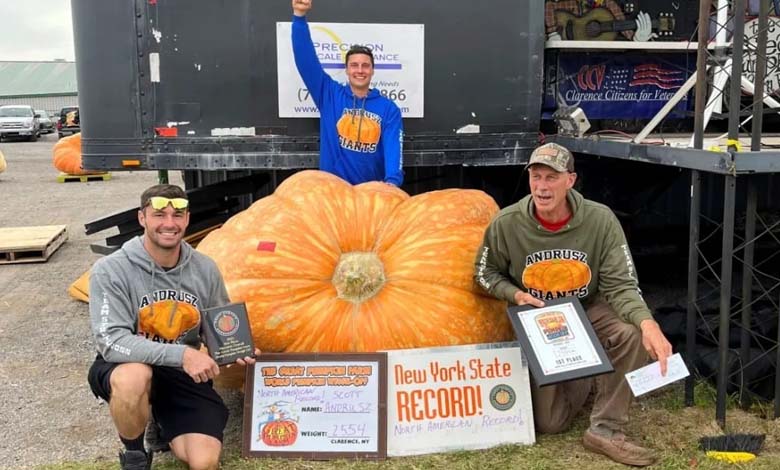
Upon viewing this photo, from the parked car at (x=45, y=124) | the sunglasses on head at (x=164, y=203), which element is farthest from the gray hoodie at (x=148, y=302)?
the parked car at (x=45, y=124)

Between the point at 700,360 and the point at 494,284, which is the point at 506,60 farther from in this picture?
the point at 700,360

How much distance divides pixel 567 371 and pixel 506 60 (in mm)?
2344

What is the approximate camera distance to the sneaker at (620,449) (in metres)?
3.34

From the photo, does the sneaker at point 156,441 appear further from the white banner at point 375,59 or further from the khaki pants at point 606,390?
the white banner at point 375,59

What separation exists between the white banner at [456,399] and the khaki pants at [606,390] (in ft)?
0.43

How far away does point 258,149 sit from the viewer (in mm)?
4750

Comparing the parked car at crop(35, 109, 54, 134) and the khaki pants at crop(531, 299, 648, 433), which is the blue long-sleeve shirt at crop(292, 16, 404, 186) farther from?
the parked car at crop(35, 109, 54, 134)

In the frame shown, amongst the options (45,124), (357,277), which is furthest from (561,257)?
(45,124)

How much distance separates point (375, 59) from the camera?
186 inches

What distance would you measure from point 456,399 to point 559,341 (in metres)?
0.58


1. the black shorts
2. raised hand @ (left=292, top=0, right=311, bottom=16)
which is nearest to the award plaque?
the black shorts

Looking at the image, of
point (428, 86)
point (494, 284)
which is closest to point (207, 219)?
point (428, 86)

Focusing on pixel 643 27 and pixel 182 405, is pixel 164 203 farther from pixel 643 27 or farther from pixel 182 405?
pixel 643 27

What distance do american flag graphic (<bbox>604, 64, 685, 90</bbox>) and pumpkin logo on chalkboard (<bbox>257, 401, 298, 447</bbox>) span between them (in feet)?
11.5
